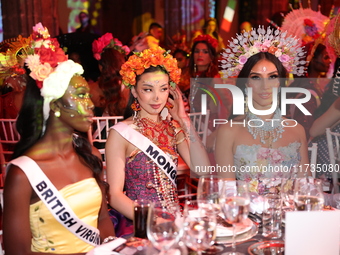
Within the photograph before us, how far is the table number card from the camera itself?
138cm

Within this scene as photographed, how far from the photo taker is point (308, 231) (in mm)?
1380

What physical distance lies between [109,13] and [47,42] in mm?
11652

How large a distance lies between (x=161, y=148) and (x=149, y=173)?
16cm

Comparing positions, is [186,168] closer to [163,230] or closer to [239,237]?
[239,237]

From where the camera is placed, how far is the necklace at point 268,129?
107 inches

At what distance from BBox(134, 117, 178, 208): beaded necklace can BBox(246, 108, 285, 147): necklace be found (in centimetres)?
50

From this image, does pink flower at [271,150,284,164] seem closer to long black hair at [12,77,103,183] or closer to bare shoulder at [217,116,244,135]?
bare shoulder at [217,116,244,135]

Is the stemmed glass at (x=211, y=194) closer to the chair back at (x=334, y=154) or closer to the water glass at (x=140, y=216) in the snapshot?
the water glass at (x=140, y=216)

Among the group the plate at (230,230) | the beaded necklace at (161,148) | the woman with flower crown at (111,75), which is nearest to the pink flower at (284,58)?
the beaded necklace at (161,148)

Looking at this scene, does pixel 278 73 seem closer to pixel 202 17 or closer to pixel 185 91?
pixel 185 91

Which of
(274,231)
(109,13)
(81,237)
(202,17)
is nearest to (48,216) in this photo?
(81,237)

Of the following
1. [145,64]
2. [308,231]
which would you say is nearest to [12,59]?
[145,64]

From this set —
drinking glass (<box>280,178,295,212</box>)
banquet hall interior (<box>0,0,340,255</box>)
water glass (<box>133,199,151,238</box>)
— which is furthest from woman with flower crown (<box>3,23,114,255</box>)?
drinking glass (<box>280,178,295,212</box>)

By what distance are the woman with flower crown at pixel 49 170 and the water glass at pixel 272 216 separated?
70cm
